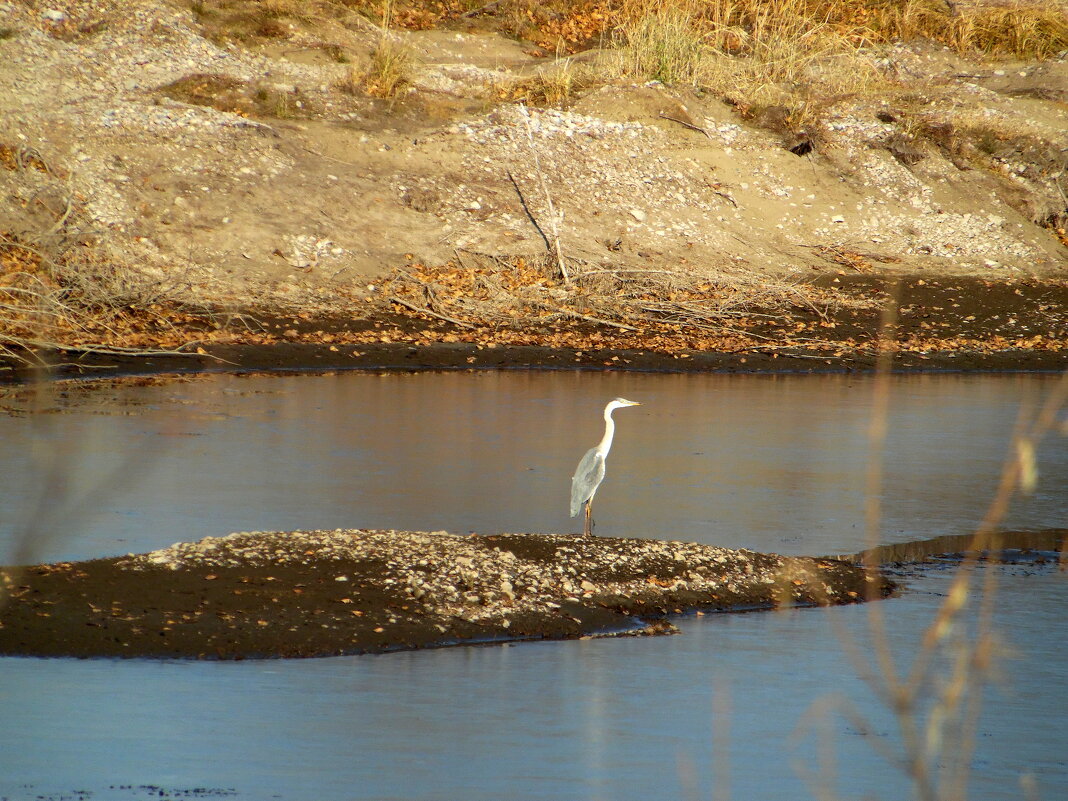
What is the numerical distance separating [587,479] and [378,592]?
2.20 m

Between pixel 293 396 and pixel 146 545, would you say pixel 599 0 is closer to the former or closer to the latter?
pixel 293 396

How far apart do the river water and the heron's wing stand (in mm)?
252

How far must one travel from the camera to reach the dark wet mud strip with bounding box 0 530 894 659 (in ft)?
23.3

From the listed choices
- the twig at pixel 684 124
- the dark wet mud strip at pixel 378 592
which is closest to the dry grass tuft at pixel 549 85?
the twig at pixel 684 124

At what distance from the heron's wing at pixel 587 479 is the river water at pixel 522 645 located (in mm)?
252

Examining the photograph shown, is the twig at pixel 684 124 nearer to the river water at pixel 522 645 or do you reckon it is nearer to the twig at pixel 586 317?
the twig at pixel 586 317

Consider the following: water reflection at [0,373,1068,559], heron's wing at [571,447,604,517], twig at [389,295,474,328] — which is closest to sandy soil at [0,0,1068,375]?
twig at [389,295,474,328]

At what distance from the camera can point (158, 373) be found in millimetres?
16688

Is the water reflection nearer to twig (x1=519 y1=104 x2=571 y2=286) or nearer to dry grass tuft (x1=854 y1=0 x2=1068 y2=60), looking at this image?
twig (x1=519 y1=104 x2=571 y2=286)

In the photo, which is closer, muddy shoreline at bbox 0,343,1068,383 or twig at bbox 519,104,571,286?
muddy shoreline at bbox 0,343,1068,383

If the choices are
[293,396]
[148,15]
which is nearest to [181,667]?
A: [293,396]

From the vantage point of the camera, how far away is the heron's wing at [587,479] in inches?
375

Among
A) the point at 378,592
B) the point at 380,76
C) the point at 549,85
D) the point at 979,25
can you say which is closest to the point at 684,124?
the point at 549,85

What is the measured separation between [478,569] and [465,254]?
1478cm
